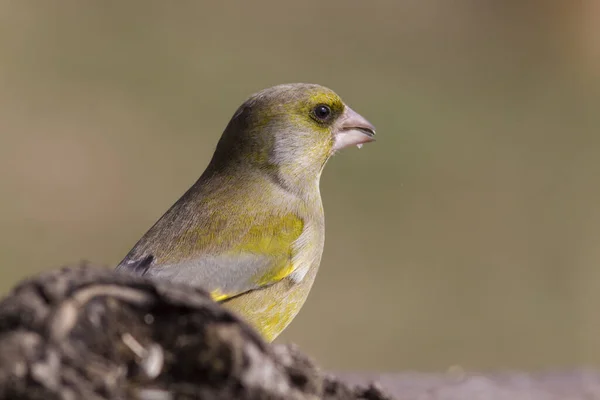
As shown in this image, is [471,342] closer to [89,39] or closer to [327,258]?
[327,258]

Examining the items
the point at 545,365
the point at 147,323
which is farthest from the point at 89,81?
the point at 147,323

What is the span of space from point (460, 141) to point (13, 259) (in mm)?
6315

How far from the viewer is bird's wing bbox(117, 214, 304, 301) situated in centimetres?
401

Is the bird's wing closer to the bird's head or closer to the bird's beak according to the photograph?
the bird's head

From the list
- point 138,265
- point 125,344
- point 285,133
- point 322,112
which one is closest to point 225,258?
point 138,265

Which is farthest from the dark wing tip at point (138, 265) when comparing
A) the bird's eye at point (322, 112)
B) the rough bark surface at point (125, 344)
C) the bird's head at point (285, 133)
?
the rough bark surface at point (125, 344)

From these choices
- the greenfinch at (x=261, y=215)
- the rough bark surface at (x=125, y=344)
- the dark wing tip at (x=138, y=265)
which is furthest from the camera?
the greenfinch at (x=261, y=215)

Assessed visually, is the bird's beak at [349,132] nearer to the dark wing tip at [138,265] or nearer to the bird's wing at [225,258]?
the bird's wing at [225,258]

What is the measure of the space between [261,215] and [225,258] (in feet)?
1.15

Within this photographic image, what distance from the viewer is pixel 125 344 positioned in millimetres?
1921

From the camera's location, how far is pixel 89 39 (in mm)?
14805

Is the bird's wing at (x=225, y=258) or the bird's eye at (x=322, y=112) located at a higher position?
the bird's eye at (x=322, y=112)

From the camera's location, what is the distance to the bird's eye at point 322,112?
480 centimetres

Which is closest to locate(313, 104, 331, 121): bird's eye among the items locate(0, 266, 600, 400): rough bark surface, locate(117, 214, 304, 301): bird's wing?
locate(117, 214, 304, 301): bird's wing
